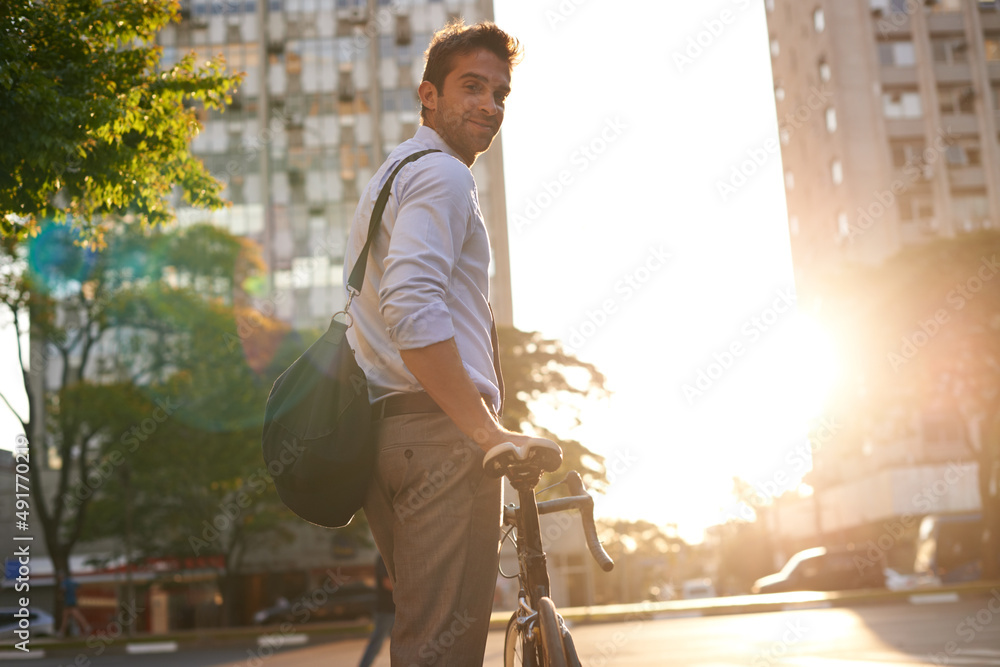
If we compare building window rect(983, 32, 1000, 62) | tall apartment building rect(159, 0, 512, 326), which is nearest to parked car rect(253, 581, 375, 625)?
tall apartment building rect(159, 0, 512, 326)

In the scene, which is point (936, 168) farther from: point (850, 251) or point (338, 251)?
point (338, 251)

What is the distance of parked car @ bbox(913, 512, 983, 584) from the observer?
31.4m

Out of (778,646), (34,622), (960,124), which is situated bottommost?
(34,622)

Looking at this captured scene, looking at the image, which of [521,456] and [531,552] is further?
[531,552]

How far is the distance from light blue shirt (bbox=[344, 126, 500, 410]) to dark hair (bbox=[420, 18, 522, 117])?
0.14 m

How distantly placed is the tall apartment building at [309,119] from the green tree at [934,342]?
2252 cm

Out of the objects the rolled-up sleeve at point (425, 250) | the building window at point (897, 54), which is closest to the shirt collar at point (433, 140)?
the rolled-up sleeve at point (425, 250)

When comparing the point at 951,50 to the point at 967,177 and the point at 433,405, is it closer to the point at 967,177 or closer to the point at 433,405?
the point at 967,177

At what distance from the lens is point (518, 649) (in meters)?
2.63

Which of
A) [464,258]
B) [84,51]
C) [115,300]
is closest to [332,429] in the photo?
[464,258]

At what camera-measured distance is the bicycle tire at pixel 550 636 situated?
2283 millimetres

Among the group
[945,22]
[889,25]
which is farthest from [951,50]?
[889,25]

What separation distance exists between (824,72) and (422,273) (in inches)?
2200

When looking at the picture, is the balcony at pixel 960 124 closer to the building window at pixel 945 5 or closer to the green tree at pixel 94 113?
the building window at pixel 945 5
